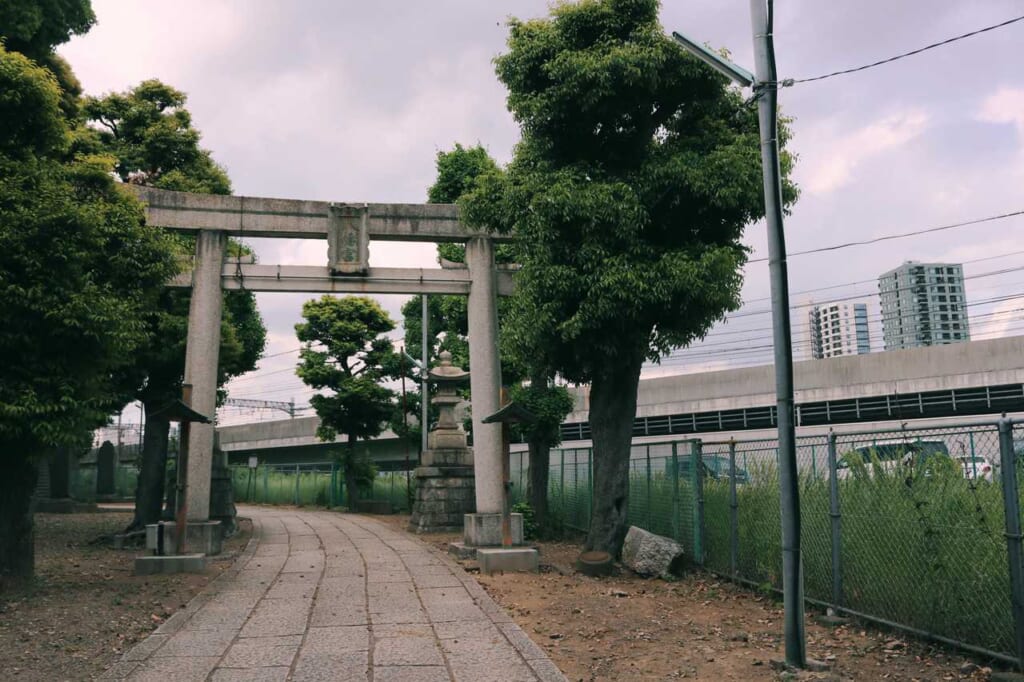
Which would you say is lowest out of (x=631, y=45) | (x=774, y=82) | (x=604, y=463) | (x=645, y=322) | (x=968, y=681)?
(x=968, y=681)

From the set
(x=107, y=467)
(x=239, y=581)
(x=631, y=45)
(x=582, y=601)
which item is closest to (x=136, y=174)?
(x=239, y=581)

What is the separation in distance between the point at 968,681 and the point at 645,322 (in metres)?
6.29

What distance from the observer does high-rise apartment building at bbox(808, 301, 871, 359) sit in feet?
93.1

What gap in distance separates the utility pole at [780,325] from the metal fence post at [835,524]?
1684mm

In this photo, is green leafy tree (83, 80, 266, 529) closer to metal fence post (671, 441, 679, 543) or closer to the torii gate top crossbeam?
the torii gate top crossbeam

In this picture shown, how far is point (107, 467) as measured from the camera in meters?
36.0

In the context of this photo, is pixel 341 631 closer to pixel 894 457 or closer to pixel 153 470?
pixel 894 457

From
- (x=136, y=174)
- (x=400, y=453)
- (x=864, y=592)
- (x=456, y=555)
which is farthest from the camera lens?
(x=400, y=453)

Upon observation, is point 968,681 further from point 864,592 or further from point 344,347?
point 344,347

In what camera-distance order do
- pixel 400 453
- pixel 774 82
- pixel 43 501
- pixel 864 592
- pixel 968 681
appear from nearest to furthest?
pixel 968 681 < pixel 774 82 < pixel 864 592 < pixel 43 501 < pixel 400 453

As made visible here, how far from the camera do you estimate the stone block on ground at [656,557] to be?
11.5m

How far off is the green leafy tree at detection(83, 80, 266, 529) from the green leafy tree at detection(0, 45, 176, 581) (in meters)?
5.54

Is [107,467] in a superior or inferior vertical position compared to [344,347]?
inferior

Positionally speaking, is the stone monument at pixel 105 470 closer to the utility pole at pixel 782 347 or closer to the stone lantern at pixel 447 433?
the stone lantern at pixel 447 433
